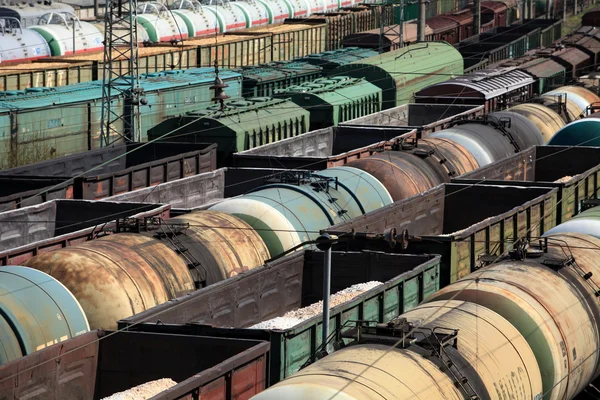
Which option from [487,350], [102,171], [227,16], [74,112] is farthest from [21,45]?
[487,350]

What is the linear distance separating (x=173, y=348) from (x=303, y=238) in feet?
25.1

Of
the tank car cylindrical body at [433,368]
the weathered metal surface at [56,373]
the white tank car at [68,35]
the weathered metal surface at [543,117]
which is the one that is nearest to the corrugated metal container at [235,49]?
the white tank car at [68,35]

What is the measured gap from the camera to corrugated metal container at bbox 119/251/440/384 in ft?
53.3

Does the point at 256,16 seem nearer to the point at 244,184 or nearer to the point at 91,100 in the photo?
the point at 91,100

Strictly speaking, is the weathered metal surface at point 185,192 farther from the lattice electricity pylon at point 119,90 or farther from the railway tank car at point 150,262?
the lattice electricity pylon at point 119,90

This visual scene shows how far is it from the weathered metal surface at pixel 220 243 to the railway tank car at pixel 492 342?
542cm

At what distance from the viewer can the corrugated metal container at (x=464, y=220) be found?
21797mm

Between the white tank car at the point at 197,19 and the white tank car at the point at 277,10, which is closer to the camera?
the white tank car at the point at 197,19

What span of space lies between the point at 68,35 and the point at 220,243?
38457mm

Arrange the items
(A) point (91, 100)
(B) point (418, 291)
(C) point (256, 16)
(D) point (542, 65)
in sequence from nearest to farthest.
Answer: (B) point (418, 291)
(A) point (91, 100)
(D) point (542, 65)
(C) point (256, 16)

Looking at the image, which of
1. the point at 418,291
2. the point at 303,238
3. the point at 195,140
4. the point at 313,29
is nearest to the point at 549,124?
the point at 195,140

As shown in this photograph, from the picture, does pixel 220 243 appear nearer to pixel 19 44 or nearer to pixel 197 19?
pixel 19 44

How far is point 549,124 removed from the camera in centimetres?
3931

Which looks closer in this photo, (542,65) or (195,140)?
(195,140)
